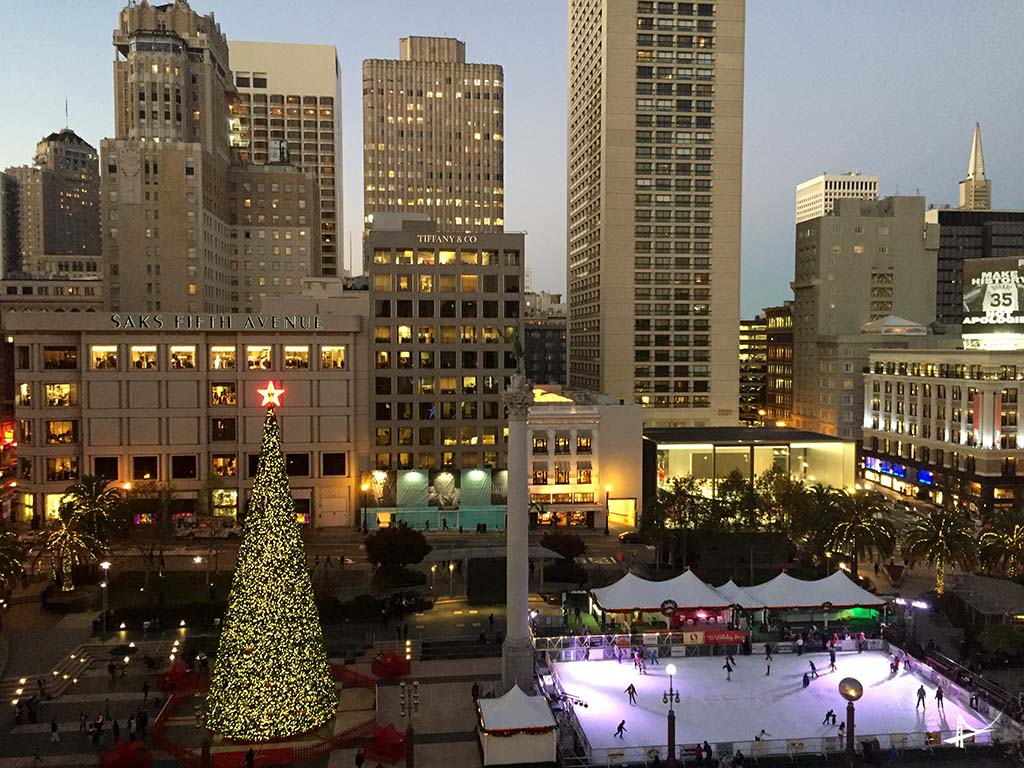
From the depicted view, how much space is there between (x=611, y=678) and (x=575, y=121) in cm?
11327

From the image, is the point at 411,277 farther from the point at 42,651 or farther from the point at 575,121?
the point at 575,121

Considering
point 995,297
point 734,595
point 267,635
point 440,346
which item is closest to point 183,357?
point 440,346

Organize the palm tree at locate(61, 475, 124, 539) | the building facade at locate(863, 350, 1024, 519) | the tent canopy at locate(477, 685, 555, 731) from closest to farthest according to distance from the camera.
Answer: the tent canopy at locate(477, 685, 555, 731) < the palm tree at locate(61, 475, 124, 539) < the building facade at locate(863, 350, 1024, 519)

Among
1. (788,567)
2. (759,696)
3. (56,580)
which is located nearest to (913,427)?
(788,567)

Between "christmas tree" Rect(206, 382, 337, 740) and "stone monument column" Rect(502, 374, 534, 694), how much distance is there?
9.42 metres

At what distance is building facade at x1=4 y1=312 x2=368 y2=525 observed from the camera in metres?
78.6

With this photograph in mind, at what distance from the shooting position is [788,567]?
215ft

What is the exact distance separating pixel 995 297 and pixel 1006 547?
52.5 metres

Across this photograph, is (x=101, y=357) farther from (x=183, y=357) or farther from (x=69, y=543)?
(x=69, y=543)

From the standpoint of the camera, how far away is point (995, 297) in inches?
3794

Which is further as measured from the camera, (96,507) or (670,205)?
(670,205)

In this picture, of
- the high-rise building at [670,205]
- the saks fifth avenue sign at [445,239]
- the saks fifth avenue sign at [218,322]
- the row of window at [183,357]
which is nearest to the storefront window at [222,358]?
the row of window at [183,357]

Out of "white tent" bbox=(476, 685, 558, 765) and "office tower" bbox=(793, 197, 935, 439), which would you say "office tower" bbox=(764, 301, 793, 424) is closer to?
"office tower" bbox=(793, 197, 935, 439)

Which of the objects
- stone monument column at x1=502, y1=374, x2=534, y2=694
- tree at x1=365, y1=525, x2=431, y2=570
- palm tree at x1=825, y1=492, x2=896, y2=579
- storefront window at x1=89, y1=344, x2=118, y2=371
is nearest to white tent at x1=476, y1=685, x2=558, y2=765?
stone monument column at x1=502, y1=374, x2=534, y2=694
